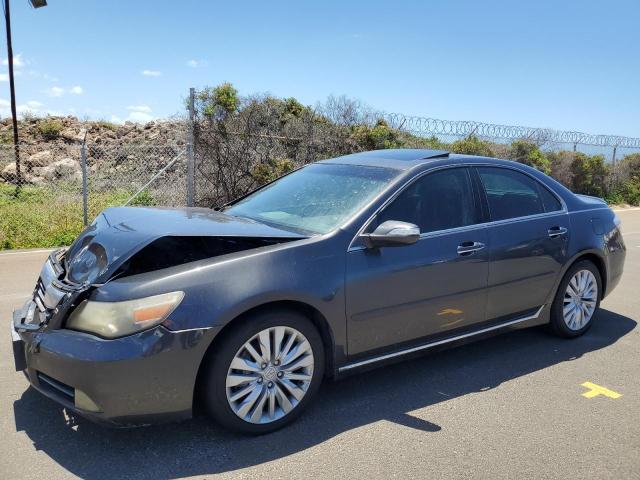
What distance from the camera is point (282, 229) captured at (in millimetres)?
3795

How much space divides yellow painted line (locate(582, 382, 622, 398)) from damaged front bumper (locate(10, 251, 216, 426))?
2668 mm

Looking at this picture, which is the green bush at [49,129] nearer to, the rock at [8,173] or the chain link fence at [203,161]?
the rock at [8,173]

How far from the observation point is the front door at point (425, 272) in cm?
360

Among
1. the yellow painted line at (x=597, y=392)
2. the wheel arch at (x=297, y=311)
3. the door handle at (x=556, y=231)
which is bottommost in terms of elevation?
the yellow painted line at (x=597, y=392)

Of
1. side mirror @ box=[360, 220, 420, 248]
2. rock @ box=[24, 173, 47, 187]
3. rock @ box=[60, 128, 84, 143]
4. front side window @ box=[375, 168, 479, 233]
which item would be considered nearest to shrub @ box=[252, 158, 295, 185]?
front side window @ box=[375, 168, 479, 233]

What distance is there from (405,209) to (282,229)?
857 millimetres

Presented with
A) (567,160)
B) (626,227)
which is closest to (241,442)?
(626,227)

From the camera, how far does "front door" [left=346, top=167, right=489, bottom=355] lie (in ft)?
11.8

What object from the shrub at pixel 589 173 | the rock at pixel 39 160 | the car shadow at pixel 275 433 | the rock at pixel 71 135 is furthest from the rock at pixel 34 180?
the shrub at pixel 589 173

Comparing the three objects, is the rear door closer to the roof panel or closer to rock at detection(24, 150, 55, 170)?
the roof panel

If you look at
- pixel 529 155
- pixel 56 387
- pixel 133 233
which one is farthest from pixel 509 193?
pixel 529 155

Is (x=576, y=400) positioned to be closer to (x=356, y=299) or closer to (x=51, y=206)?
(x=356, y=299)

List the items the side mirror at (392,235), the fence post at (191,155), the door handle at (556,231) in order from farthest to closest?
1. the fence post at (191,155)
2. the door handle at (556,231)
3. the side mirror at (392,235)

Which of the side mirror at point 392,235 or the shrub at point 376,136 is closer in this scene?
the side mirror at point 392,235
